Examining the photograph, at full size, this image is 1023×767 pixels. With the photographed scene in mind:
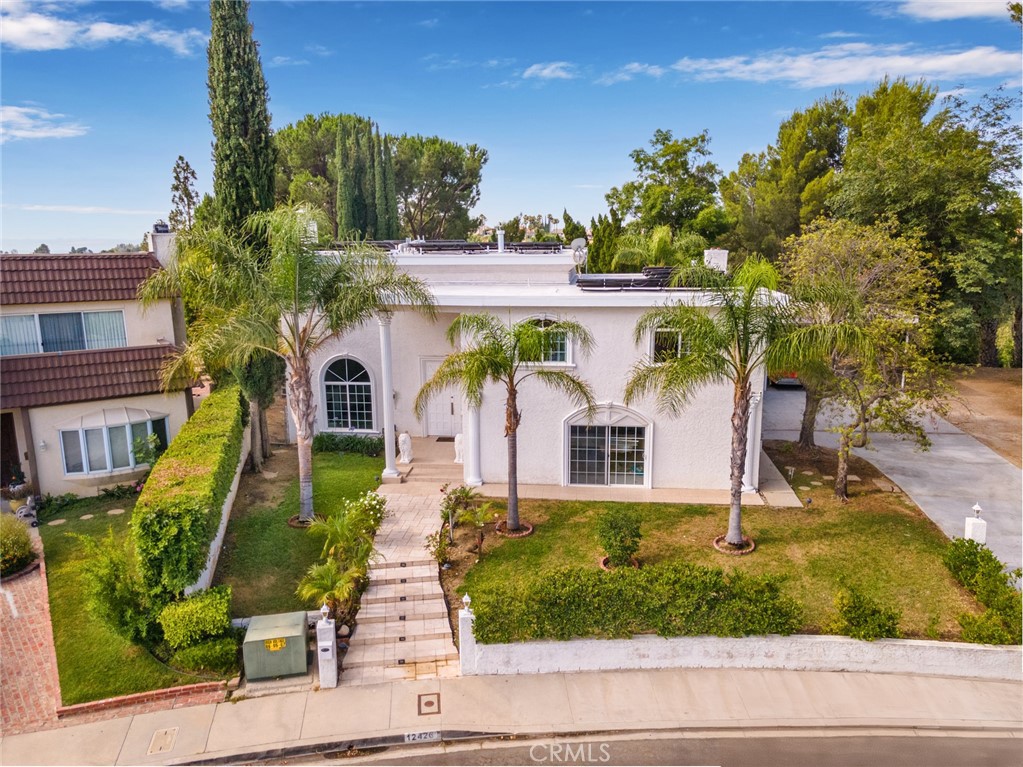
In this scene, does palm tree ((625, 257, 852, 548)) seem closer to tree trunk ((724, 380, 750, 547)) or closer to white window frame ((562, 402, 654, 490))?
tree trunk ((724, 380, 750, 547))

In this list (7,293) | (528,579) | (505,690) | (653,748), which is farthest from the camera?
(7,293)

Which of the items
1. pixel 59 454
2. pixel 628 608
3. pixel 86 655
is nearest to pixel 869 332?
pixel 628 608

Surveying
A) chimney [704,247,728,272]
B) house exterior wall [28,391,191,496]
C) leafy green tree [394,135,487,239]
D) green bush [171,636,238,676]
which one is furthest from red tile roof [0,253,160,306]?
leafy green tree [394,135,487,239]

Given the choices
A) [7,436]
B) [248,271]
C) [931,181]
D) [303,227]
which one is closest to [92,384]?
[7,436]

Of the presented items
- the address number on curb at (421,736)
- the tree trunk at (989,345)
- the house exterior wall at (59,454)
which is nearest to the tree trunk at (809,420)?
the address number on curb at (421,736)

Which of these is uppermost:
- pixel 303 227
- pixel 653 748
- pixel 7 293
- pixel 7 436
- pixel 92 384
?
pixel 303 227

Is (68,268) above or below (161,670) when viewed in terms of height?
above

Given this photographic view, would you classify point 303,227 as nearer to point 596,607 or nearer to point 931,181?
point 596,607
